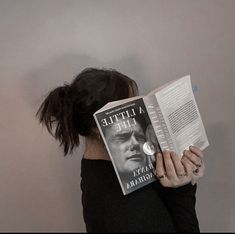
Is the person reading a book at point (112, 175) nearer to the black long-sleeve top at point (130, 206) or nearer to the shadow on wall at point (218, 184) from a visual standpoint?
the black long-sleeve top at point (130, 206)

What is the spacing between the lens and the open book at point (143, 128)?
0.73 metres

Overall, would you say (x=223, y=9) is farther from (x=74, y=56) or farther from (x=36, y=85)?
(x=36, y=85)

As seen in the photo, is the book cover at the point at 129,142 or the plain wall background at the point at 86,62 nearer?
the book cover at the point at 129,142

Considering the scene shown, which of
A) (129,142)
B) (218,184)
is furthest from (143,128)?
(218,184)

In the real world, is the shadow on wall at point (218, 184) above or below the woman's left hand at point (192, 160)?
below

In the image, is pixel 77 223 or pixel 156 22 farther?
pixel 77 223

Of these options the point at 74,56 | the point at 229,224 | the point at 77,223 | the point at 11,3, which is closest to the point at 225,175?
the point at 229,224

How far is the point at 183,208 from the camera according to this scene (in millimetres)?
815

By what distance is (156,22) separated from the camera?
1052mm

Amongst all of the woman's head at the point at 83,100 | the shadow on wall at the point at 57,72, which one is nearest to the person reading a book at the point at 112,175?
the woman's head at the point at 83,100

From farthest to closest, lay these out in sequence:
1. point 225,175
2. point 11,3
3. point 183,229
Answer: point 225,175 < point 11,3 < point 183,229

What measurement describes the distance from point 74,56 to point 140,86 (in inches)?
9.0

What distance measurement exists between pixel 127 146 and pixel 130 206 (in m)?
0.13

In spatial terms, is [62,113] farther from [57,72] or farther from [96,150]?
[57,72]
